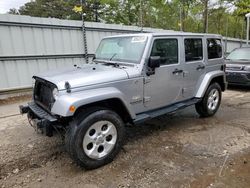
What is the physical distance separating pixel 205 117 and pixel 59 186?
3658 mm

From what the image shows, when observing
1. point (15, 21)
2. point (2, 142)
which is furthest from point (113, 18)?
point (2, 142)

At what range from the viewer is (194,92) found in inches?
200

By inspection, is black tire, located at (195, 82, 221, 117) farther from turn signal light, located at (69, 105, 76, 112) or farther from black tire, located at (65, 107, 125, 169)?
turn signal light, located at (69, 105, 76, 112)

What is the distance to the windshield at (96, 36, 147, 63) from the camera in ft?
13.3

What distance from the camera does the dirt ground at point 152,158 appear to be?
10.3 feet

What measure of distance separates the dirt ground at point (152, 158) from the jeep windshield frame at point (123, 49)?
1.42 meters

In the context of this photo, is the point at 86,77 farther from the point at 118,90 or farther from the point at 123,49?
the point at 123,49

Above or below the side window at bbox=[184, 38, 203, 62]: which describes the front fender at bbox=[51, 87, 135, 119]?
below

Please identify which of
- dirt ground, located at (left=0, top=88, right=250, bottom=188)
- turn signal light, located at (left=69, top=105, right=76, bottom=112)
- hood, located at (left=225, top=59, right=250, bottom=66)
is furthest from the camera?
hood, located at (left=225, top=59, right=250, bottom=66)

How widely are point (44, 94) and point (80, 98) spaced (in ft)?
3.04

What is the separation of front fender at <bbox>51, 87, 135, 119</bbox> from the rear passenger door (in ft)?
6.03

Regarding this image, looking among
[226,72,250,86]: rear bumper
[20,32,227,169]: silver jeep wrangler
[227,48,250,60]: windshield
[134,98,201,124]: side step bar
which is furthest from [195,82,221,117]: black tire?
[227,48,250,60]: windshield

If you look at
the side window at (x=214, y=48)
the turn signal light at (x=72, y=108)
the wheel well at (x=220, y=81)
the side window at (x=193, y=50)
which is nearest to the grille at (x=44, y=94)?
the turn signal light at (x=72, y=108)

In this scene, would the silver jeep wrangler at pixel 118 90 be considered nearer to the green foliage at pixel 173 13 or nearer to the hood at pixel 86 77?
the hood at pixel 86 77
